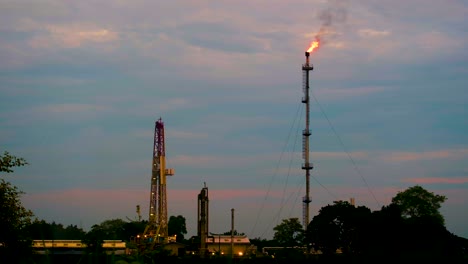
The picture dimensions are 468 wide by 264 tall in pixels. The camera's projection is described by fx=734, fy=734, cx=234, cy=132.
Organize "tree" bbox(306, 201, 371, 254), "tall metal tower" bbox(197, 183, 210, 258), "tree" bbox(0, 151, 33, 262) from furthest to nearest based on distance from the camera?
"tall metal tower" bbox(197, 183, 210, 258) < "tree" bbox(306, 201, 371, 254) < "tree" bbox(0, 151, 33, 262)

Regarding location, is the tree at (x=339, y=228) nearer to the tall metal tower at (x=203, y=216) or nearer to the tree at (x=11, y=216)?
the tall metal tower at (x=203, y=216)

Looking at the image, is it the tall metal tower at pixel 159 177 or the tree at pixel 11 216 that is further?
the tall metal tower at pixel 159 177

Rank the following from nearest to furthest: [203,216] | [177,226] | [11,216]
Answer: [11,216]
[203,216]
[177,226]

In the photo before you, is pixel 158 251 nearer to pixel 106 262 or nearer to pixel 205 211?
pixel 106 262

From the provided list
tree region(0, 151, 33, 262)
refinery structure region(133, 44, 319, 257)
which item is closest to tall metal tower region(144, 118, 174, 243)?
refinery structure region(133, 44, 319, 257)

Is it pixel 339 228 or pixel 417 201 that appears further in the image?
pixel 417 201

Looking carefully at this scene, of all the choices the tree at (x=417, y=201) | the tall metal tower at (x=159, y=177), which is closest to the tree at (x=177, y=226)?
the tall metal tower at (x=159, y=177)

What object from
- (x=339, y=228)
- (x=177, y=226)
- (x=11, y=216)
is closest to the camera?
(x=11, y=216)

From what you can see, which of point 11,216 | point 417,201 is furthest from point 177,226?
point 11,216

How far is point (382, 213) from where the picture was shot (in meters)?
76.1

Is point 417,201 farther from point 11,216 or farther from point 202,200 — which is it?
point 11,216

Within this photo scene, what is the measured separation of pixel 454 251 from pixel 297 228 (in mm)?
40555

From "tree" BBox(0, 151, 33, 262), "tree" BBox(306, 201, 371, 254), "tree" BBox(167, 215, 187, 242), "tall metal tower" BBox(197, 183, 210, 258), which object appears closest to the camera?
"tree" BBox(0, 151, 33, 262)

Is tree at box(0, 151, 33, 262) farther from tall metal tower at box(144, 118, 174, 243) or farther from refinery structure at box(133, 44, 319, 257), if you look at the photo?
tall metal tower at box(144, 118, 174, 243)
